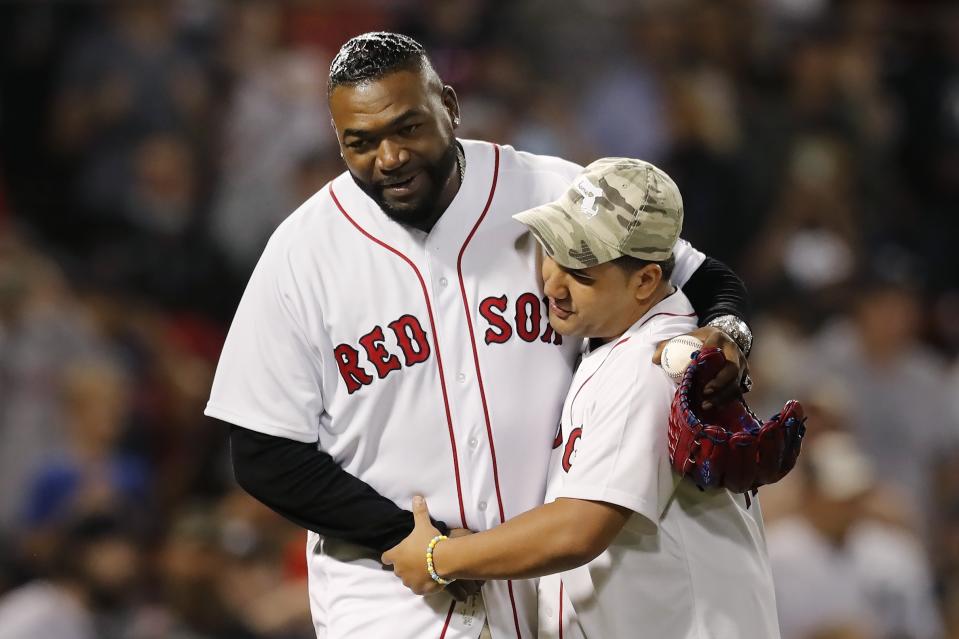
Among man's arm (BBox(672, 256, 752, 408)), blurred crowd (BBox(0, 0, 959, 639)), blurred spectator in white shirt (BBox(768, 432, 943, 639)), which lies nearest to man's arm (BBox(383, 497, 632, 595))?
man's arm (BBox(672, 256, 752, 408))

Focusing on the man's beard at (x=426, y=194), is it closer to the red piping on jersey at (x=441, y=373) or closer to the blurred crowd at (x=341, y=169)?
the red piping on jersey at (x=441, y=373)

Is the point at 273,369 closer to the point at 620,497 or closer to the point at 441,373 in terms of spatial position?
the point at 441,373

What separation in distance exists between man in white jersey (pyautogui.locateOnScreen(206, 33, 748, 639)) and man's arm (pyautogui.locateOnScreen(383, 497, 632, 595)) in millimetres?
139

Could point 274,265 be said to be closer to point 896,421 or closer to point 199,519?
point 199,519

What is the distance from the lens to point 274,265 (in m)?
2.21

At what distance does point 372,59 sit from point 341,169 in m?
3.16

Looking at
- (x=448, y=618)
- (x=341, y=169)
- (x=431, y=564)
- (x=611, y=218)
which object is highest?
(x=611, y=218)

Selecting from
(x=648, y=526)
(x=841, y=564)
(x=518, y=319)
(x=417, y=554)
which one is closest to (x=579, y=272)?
(x=518, y=319)

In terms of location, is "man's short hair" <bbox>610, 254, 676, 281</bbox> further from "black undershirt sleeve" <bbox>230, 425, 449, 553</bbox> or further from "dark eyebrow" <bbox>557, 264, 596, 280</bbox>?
"black undershirt sleeve" <bbox>230, 425, 449, 553</bbox>

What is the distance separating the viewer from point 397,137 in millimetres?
2113

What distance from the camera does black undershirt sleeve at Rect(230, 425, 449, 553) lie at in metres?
2.17

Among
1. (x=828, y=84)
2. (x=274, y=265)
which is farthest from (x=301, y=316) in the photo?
(x=828, y=84)

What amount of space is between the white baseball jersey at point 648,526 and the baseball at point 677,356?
0.02 metres

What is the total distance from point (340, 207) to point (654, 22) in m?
3.91
